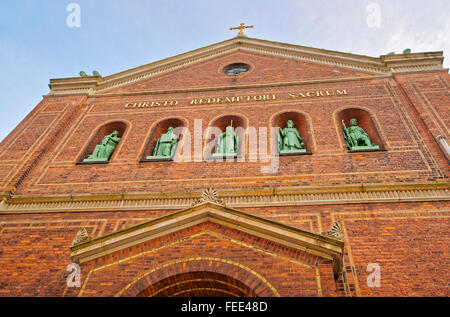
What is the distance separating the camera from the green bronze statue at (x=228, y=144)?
968 centimetres

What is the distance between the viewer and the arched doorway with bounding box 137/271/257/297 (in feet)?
18.3

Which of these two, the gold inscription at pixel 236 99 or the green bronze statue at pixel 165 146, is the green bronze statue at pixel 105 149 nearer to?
the green bronze statue at pixel 165 146

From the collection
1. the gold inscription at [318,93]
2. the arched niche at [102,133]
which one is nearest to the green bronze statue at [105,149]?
the arched niche at [102,133]

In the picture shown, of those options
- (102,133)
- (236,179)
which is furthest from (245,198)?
(102,133)

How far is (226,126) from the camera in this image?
1138 centimetres

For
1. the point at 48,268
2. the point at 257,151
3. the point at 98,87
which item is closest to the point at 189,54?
the point at 98,87

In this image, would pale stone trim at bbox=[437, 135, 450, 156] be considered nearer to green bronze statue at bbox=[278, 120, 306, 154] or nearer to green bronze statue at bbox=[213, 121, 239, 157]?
green bronze statue at bbox=[278, 120, 306, 154]

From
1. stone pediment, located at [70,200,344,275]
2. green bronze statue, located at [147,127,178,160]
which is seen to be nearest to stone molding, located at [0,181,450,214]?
stone pediment, located at [70,200,344,275]

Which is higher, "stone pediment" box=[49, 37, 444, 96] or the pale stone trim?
"stone pediment" box=[49, 37, 444, 96]

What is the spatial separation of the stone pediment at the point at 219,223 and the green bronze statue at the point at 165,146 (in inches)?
148

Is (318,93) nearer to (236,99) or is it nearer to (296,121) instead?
(296,121)

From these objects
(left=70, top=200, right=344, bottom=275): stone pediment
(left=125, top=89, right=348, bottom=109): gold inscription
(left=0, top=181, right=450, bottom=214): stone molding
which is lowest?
(left=70, top=200, right=344, bottom=275): stone pediment

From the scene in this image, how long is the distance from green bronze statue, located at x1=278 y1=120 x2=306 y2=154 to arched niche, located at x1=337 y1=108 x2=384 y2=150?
1.15 metres

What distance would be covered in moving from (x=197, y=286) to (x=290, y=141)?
17.2ft
